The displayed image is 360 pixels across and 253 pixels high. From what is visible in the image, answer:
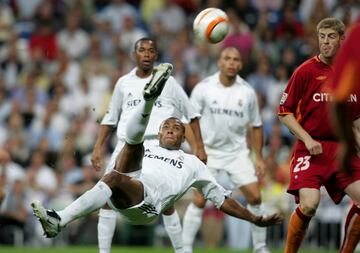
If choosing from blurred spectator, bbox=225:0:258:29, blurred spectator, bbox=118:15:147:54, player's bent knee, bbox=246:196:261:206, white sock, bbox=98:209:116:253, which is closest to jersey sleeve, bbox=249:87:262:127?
player's bent knee, bbox=246:196:261:206

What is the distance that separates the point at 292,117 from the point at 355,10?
1166 centimetres

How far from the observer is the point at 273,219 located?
34.9 feet

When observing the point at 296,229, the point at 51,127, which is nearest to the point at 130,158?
the point at 296,229

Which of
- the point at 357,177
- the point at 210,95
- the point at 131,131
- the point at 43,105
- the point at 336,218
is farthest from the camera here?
the point at 43,105

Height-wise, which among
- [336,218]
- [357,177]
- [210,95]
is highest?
[210,95]

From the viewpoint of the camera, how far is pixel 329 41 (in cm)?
1019

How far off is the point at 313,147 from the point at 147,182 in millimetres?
1711

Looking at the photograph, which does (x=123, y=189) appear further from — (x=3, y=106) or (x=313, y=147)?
(x=3, y=106)

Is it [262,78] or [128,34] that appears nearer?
[262,78]

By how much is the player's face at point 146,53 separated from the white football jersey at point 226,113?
6.87 feet

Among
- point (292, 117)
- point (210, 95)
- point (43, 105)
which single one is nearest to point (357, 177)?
point (292, 117)

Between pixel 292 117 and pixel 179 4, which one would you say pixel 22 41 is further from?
pixel 292 117

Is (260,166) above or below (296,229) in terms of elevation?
above

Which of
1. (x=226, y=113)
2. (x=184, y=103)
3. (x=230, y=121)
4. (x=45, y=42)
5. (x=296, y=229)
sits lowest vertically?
(x=296, y=229)
